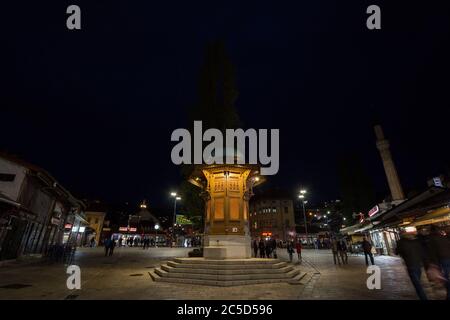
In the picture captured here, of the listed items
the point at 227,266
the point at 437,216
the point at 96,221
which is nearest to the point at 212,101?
the point at 227,266

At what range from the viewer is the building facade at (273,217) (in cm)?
6738

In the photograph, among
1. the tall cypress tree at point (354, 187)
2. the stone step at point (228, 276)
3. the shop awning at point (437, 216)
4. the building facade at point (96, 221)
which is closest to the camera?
the stone step at point (228, 276)

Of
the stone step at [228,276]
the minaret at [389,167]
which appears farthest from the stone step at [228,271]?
the minaret at [389,167]

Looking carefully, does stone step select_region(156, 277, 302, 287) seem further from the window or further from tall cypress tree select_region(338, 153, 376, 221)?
tall cypress tree select_region(338, 153, 376, 221)

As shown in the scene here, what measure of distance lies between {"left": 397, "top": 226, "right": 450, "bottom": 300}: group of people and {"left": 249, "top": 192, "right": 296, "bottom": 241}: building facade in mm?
62097

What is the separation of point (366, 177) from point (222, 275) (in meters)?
41.5

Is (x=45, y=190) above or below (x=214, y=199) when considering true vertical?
above

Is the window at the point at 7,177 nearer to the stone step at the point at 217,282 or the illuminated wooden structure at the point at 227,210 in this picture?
the illuminated wooden structure at the point at 227,210

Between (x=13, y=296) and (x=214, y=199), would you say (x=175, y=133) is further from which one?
(x=13, y=296)

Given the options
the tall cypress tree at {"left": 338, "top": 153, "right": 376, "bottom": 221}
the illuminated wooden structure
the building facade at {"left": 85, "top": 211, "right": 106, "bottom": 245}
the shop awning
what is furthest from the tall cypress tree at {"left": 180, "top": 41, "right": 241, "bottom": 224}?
the building facade at {"left": 85, "top": 211, "right": 106, "bottom": 245}

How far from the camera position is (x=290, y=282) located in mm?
10547

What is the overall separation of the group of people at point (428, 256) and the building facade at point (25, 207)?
18561mm

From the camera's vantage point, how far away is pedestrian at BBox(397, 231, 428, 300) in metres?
6.17
